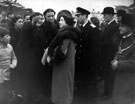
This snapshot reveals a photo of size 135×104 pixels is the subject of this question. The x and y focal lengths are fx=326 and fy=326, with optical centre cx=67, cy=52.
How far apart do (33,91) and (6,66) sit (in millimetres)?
1262

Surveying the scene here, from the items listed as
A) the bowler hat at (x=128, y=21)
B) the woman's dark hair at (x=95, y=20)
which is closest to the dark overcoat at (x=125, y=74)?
the bowler hat at (x=128, y=21)

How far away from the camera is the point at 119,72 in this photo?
12.3ft

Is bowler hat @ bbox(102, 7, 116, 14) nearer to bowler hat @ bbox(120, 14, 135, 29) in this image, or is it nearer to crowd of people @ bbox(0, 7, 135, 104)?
crowd of people @ bbox(0, 7, 135, 104)

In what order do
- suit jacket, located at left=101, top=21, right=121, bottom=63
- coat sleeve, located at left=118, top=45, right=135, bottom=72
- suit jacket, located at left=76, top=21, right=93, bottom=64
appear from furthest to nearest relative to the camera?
suit jacket, located at left=101, top=21, right=121, bottom=63, suit jacket, located at left=76, top=21, right=93, bottom=64, coat sleeve, located at left=118, top=45, right=135, bottom=72

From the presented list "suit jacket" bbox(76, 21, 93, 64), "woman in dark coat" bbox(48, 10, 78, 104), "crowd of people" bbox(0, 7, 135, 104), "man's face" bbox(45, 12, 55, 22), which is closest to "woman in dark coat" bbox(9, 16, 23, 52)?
"crowd of people" bbox(0, 7, 135, 104)

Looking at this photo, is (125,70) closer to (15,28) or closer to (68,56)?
(68,56)

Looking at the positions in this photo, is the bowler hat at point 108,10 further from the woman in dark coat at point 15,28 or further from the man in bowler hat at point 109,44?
the woman in dark coat at point 15,28

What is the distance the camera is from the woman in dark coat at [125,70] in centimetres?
372

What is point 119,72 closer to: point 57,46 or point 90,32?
point 57,46

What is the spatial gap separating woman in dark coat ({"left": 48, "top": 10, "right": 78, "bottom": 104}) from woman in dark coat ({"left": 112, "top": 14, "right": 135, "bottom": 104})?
2.11 ft

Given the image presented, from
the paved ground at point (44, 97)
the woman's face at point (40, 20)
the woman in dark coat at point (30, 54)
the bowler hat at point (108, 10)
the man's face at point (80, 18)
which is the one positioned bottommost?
the paved ground at point (44, 97)

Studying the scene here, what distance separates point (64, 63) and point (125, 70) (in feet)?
2.76

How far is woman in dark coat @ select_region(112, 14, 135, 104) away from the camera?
3.72 metres

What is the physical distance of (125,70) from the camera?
372cm
